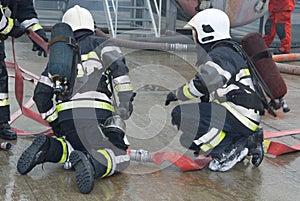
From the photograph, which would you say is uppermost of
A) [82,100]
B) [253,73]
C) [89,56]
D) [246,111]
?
[89,56]

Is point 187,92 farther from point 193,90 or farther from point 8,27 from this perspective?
point 8,27

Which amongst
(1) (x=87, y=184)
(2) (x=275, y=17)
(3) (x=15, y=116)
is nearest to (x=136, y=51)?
(2) (x=275, y=17)

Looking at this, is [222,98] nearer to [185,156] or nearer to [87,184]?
[185,156]

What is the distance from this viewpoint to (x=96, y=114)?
13.9 ft

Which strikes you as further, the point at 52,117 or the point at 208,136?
the point at 208,136

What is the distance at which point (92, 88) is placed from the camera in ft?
14.0

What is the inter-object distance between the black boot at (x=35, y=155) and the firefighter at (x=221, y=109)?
1073mm

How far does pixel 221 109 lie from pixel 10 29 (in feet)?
6.22

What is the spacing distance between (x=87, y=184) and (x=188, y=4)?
26.8ft

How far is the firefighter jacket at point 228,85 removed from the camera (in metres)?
4.26

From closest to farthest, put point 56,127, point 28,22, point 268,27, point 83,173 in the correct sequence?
1. point 83,173
2. point 56,127
3. point 28,22
4. point 268,27

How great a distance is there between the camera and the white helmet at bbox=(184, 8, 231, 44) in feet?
14.6

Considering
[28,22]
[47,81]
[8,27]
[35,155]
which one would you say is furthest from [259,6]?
[35,155]

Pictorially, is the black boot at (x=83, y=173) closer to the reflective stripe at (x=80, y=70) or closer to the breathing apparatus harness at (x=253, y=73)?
the reflective stripe at (x=80, y=70)
